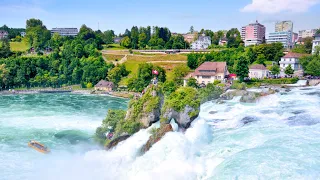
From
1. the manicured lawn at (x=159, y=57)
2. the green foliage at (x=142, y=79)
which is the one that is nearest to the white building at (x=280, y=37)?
the manicured lawn at (x=159, y=57)

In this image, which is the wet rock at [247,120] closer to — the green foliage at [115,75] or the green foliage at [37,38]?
the green foliage at [115,75]

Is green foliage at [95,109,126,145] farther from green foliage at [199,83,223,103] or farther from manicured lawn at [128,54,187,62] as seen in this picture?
manicured lawn at [128,54,187,62]

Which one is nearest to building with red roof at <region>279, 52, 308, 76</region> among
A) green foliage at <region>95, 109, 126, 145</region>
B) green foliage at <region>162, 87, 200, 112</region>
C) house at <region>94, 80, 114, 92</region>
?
house at <region>94, 80, 114, 92</region>

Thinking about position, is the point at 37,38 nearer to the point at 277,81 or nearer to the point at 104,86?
the point at 104,86

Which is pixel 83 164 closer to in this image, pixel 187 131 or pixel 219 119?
pixel 187 131

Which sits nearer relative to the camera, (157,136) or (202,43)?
(157,136)

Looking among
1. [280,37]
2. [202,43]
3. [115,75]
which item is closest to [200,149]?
[115,75]
